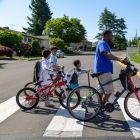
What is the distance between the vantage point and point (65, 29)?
225 feet

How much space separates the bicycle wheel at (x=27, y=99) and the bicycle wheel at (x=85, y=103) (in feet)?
4.19

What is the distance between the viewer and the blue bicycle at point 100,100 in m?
5.41

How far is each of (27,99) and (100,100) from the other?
2.00m

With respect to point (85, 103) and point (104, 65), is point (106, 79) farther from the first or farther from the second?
point (85, 103)

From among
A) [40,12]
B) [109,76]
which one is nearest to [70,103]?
[109,76]

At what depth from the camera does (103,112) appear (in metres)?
5.67

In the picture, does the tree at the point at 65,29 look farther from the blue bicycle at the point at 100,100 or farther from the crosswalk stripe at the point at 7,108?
the blue bicycle at the point at 100,100

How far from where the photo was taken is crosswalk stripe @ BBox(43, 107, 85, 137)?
4641 mm

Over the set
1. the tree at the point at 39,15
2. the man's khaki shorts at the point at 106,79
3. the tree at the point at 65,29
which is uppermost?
the tree at the point at 39,15

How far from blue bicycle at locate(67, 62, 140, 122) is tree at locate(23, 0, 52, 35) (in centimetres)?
8871

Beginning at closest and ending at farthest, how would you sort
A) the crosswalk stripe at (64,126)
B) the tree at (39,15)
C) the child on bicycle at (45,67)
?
the crosswalk stripe at (64,126) < the child on bicycle at (45,67) < the tree at (39,15)

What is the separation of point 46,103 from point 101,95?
1740 mm

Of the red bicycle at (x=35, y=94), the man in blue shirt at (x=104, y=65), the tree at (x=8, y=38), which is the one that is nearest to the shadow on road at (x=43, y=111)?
the red bicycle at (x=35, y=94)

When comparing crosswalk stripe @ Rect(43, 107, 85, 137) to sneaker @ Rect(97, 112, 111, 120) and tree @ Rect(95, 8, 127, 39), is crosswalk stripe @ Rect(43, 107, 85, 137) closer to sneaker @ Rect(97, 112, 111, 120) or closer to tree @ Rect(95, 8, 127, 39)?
sneaker @ Rect(97, 112, 111, 120)
